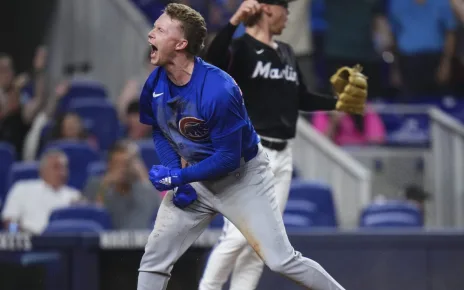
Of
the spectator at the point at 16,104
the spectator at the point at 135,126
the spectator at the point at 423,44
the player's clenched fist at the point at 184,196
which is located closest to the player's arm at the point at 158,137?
the player's clenched fist at the point at 184,196

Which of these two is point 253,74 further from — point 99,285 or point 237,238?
point 99,285

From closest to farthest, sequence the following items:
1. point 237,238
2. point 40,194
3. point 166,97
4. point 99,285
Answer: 1. point 166,97
2. point 237,238
3. point 99,285
4. point 40,194

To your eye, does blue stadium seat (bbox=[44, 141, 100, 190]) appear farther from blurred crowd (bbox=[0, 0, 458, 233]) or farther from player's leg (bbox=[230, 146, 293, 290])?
player's leg (bbox=[230, 146, 293, 290])

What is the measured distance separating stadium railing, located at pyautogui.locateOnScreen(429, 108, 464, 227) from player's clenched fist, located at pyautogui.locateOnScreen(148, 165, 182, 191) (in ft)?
16.5

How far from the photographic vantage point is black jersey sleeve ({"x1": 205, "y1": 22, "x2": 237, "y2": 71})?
5504 mm

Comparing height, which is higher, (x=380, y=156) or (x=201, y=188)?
(x=201, y=188)

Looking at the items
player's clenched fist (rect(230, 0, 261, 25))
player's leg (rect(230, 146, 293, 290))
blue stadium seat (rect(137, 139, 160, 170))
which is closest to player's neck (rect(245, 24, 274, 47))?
player's clenched fist (rect(230, 0, 261, 25))

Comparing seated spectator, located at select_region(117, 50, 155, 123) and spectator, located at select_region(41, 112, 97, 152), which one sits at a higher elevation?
seated spectator, located at select_region(117, 50, 155, 123)

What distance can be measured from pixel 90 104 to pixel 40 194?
172 centimetres

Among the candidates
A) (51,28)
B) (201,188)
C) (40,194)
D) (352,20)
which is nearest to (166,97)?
(201,188)

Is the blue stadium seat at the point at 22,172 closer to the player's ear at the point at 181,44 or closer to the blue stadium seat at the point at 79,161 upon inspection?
the blue stadium seat at the point at 79,161

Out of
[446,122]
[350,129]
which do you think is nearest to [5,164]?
[350,129]

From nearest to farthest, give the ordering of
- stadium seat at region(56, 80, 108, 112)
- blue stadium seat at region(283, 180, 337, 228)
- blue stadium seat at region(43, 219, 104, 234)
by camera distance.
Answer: blue stadium seat at region(43, 219, 104, 234) < blue stadium seat at region(283, 180, 337, 228) < stadium seat at region(56, 80, 108, 112)

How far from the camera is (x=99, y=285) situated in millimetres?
7020
